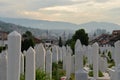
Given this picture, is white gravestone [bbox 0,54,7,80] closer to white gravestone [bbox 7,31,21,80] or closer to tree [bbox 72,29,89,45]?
white gravestone [bbox 7,31,21,80]

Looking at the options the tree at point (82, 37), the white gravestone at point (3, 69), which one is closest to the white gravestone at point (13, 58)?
the white gravestone at point (3, 69)

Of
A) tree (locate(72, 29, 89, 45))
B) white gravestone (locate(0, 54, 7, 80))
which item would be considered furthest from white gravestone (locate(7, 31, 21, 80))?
tree (locate(72, 29, 89, 45))

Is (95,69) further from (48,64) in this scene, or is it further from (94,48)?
(48,64)

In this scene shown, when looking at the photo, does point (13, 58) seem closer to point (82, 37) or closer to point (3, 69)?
point (3, 69)

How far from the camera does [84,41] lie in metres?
46.1

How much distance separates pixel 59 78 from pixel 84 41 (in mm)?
30170

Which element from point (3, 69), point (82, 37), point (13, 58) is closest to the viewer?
point (13, 58)

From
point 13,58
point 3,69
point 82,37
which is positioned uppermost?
point 82,37

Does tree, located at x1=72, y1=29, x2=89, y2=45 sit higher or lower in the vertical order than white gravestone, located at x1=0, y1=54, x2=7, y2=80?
higher

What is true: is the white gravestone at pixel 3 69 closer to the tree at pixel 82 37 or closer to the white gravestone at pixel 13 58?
the white gravestone at pixel 13 58

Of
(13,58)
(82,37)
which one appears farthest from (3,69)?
(82,37)

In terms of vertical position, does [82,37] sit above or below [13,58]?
above

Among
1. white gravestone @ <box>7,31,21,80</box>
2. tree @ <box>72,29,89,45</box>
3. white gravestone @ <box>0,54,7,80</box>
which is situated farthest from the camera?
tree @ <box>72,29,89,45</box>

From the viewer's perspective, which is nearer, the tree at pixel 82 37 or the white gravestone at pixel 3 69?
the white gravestone at pixel 3 69
